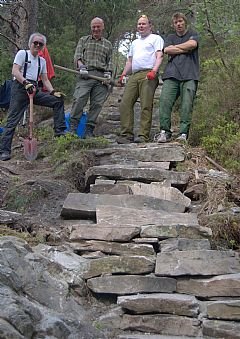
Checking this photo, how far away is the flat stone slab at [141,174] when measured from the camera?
220 inches

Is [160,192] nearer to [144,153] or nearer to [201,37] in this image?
[144,153]

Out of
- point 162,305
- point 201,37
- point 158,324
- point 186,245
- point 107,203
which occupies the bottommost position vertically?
point 158,324

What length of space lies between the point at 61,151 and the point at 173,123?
9.56ft

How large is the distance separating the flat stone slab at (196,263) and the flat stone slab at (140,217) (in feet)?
1.84

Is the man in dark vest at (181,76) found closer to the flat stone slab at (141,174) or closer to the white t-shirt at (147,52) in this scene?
the white t-shirt at (147,52)

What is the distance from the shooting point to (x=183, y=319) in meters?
3.51

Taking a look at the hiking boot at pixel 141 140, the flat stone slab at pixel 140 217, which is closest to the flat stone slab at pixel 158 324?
the flat stone slab at pixel 140 217

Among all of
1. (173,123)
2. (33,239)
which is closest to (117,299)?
(33,239)

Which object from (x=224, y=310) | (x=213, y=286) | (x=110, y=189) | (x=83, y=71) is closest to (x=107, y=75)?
(x=83, y=71)

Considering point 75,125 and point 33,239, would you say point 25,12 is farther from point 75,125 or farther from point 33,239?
point 33,239

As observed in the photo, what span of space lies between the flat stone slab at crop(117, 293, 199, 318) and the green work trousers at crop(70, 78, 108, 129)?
431cm

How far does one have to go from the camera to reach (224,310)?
3.51 m

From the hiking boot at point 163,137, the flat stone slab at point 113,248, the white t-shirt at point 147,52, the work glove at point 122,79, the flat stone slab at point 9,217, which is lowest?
the flat stone slab at point 113,248

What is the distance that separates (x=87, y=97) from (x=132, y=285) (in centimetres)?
423
